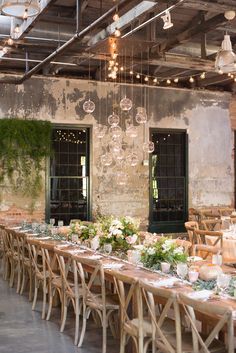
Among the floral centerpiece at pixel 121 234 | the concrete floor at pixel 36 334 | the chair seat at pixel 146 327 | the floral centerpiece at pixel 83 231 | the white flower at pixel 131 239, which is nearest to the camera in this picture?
the chair seat at pixel 146 327

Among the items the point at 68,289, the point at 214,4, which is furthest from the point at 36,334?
the point at 214,4

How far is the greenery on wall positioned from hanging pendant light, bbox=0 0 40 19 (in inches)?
282

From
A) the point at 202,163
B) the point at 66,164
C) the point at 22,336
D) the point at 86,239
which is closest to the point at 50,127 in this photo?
the point at 66,164

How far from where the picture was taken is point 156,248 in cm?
555

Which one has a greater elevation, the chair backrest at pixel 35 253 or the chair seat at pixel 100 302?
the chair backrest at pixel 35 253

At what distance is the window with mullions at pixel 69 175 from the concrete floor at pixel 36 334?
17.8 ft

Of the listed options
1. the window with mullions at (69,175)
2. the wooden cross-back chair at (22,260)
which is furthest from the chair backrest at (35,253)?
the window with mullions at (69,175)

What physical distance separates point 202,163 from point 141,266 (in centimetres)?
902

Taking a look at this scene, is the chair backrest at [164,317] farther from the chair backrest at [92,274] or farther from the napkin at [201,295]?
the chair backrest at [92,274]

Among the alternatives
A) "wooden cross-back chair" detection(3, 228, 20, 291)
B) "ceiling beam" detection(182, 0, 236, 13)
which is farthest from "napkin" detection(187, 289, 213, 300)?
"wooden cross-back chair" detection(3, 228, 20, 291)

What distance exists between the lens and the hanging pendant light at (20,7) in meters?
4.74

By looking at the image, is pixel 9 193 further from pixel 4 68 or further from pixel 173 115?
pixel 173 115

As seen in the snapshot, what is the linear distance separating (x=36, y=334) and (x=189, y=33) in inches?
220

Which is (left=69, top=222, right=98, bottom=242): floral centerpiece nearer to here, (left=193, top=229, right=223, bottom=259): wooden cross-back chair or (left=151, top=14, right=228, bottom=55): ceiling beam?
(left=193, top=229, right=223, bottom=259): wooden cross-back chair
